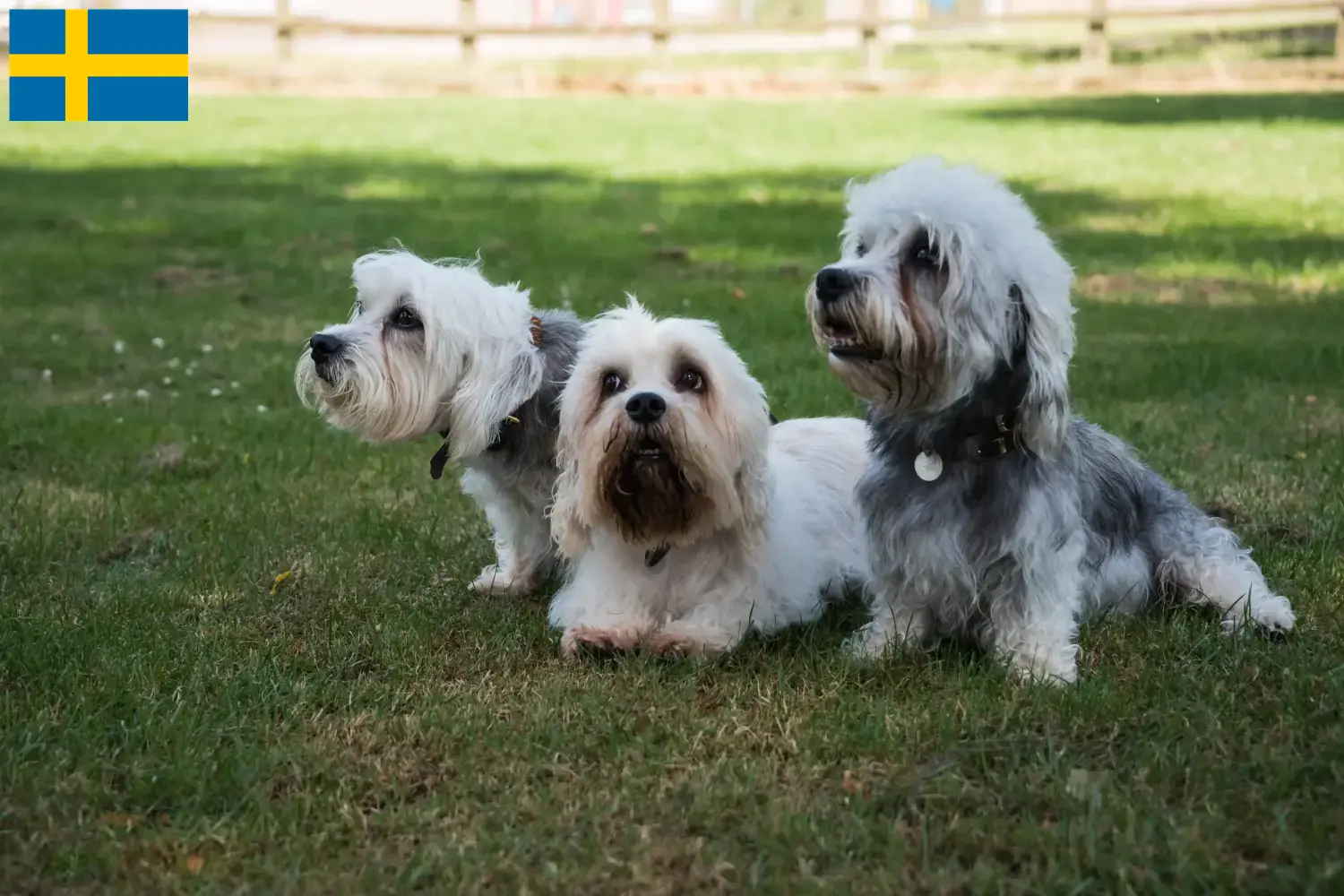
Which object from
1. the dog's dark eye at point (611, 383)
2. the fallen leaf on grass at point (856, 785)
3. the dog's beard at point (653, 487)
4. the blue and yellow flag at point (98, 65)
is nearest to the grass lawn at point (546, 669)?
the fallen leaf on grass at point (856, 785)

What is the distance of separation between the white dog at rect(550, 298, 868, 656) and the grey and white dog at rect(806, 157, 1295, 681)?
41 cm

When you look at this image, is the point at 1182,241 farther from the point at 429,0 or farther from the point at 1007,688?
the point at 429,0

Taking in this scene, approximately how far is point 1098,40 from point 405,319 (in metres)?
23.4

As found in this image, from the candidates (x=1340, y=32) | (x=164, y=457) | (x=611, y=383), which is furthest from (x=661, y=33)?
(x=611, y=383)

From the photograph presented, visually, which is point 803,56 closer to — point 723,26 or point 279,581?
point 723,26

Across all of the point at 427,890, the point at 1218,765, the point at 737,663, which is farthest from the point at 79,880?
the point at 1218,765

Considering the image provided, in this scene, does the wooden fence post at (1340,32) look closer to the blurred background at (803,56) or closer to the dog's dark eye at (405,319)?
the blurred background at (803,56)

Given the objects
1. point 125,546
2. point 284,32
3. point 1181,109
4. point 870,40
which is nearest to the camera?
point 125,546

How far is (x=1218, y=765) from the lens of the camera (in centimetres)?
365

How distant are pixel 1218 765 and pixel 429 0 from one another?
45451 millimetres

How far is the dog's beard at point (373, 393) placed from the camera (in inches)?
196

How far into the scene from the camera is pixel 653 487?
4.55m

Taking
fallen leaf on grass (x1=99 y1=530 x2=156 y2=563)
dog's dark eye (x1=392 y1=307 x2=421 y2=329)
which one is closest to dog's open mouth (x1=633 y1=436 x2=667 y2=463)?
dog's dark eye (x1=392 y1=307 x2=421 y2=329)

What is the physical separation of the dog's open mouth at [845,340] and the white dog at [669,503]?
592 mm
